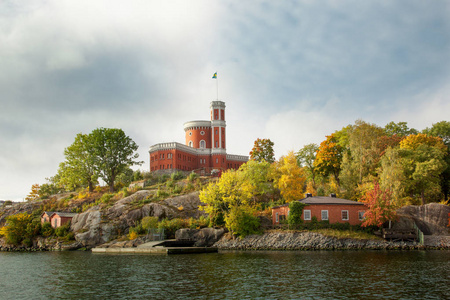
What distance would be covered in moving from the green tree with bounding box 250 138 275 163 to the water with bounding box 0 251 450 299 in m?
43.1

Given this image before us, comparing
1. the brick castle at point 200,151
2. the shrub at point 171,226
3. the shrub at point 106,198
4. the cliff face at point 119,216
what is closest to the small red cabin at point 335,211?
the shrub at point 171,226

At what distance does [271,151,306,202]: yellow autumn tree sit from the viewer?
5734cm

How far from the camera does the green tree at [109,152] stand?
242 ft

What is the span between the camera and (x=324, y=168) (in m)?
63.6

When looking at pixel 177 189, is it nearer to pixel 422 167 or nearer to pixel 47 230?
pixel 47 230

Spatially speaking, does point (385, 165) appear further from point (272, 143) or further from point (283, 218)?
point (272, 143)

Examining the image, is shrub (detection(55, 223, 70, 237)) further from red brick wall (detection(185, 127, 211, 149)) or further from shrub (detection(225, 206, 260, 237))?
red brick wall (detection(185, 127, 211, 149))

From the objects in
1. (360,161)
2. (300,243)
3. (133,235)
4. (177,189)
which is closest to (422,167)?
(360,161)

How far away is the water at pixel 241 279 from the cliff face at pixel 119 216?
21388 millimetres

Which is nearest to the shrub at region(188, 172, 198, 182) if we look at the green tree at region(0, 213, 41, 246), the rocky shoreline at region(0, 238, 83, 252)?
the rocky shoreline at region(0, 238, 83, 252)

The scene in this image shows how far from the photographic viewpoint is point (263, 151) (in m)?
76.3

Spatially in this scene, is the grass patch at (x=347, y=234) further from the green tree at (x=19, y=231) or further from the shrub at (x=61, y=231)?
the green tree at (x=19, y=231)

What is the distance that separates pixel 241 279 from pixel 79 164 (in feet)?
189

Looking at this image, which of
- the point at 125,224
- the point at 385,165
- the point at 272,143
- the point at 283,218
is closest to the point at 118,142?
the point at 125,224
